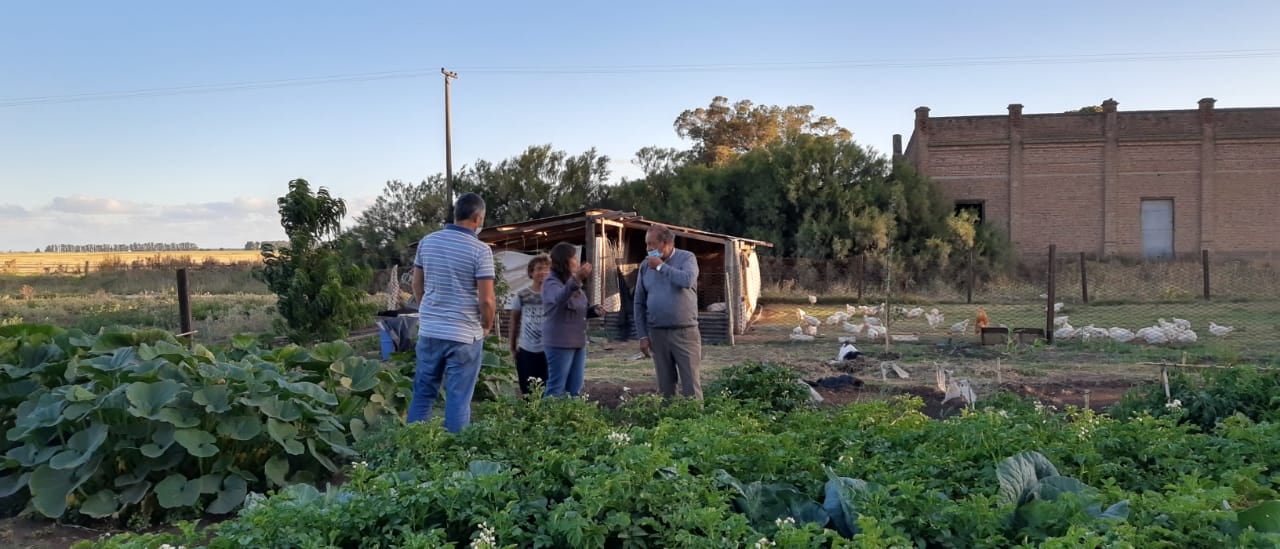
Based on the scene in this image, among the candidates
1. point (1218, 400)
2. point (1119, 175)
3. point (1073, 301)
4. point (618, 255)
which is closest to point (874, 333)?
point (618, 255)

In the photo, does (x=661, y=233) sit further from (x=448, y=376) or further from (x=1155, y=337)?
(x=1155, y=337)

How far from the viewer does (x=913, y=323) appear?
17234 mm

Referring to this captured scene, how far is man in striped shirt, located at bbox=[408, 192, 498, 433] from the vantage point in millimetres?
4930

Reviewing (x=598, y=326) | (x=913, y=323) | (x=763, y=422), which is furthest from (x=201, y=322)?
(x=763, y=422)

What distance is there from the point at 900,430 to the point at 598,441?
1269 mm

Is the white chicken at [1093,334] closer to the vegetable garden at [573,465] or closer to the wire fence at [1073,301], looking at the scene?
the wire fence at [1073,301]

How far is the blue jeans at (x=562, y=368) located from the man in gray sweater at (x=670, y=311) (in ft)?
1.57

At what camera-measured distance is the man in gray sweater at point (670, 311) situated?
604 cm

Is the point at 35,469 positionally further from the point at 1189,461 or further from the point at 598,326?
the point at 598,326

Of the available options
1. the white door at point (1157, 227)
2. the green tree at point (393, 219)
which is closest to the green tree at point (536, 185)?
the green tree at point (393, 219)

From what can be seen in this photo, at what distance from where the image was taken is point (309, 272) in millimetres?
10469

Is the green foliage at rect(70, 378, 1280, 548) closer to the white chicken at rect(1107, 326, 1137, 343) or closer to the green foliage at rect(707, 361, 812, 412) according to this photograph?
the green foliage at rect(707, 361, 812, 412)

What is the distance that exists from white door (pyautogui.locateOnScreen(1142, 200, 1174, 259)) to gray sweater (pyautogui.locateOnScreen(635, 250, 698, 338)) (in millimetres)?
29676

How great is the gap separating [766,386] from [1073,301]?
55.5ft
